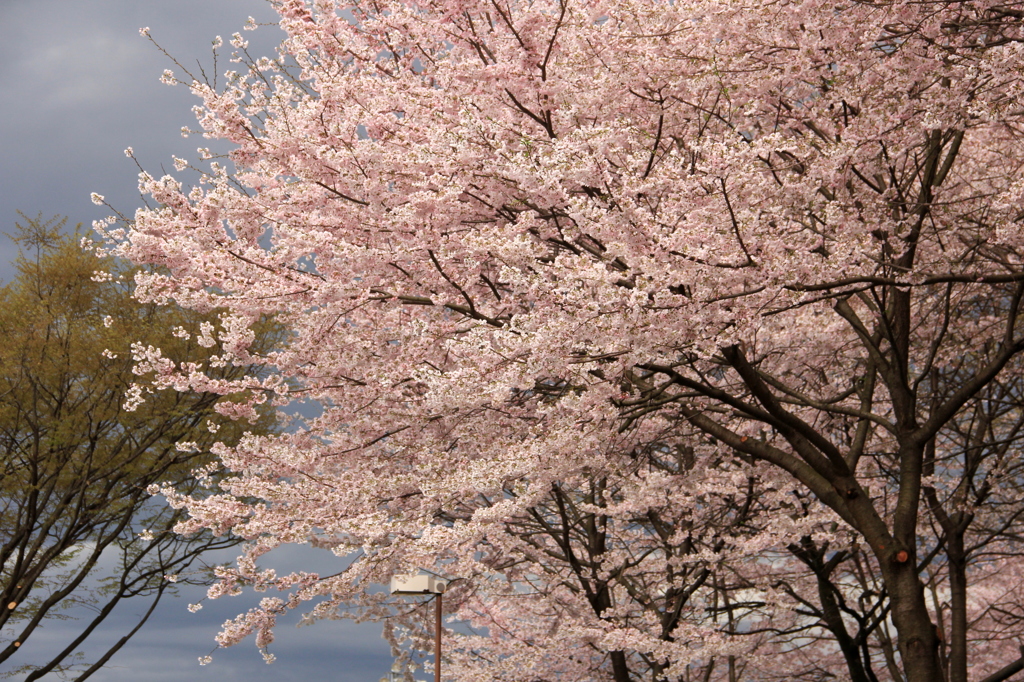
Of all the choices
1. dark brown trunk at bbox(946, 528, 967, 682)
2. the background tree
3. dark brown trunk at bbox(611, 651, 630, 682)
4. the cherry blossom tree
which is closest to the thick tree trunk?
the cherry blossom tree

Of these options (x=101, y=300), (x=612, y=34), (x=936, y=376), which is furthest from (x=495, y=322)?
(x=101, y=300)

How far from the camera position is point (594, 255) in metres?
7.34

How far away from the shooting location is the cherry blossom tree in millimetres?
5680

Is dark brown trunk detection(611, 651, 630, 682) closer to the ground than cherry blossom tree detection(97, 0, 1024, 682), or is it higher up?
closer to the ground

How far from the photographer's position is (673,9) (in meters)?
6.93

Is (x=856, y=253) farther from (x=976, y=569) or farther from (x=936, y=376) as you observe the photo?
(x=976, y=569)

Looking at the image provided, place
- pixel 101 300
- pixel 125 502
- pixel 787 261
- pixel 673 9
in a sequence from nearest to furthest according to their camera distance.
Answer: pixel 787 261
pixel 673 9
pixel 125 502
pixel 101 300

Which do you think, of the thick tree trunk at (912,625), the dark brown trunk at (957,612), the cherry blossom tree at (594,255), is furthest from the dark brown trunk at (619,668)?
the thick tree trunk at (912,625)

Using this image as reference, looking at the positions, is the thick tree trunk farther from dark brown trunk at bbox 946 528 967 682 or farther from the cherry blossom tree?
dark brown trunk at bbox 946 528 967 682

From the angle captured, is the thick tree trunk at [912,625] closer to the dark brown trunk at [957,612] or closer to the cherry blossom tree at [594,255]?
the cherry blossom tree at [594,255]

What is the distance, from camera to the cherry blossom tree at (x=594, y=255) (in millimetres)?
5680

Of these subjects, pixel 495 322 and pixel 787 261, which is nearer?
pixel 787 261

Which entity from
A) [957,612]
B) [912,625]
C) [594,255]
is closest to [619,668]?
[957,612]

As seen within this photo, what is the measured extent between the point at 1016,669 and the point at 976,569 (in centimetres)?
1072
